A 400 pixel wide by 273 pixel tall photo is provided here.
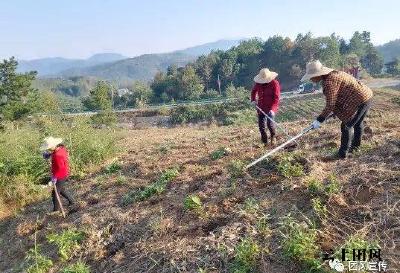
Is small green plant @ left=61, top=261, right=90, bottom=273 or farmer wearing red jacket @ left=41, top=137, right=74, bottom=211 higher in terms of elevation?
farmer wearing red jacket @ left=41, top=137, right=74, bottom=211

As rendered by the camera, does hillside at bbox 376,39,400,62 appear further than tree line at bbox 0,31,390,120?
Yes

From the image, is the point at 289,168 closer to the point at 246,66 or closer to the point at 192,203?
the point at 192,203

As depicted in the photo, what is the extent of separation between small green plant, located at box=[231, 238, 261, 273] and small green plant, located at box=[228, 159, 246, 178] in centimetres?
206

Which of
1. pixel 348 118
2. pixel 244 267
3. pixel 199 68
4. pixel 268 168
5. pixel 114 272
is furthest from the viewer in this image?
pixel 199 68

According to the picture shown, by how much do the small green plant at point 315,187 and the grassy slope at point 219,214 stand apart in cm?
12

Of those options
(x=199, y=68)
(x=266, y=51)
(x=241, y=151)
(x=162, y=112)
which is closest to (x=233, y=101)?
(x=162, y=112)

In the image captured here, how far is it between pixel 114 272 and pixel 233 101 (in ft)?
124

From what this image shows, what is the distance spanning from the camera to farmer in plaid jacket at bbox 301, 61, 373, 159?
215 inches

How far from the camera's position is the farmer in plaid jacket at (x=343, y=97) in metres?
5.46

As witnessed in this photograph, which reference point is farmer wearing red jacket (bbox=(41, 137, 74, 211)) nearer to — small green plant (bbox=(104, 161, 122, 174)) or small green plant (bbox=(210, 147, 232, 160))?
small green plant (bbox=(104, 161, 122, 174))

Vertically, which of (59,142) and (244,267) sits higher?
(59,142)

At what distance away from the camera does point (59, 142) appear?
6.94 metres

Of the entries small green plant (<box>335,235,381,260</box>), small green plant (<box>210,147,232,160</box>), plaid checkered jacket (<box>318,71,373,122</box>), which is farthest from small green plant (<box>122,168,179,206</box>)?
small green plant (<box>335,235,381,260</box>)

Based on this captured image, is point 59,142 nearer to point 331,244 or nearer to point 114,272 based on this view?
point 114,272
